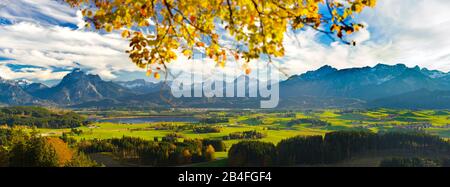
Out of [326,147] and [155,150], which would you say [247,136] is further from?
[155,150]

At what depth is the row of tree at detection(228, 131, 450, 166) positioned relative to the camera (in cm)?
12950

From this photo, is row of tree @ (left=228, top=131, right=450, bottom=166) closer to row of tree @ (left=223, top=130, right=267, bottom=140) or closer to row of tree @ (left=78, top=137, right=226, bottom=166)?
row of tree @ (left=78, top=137, right=226, bottom=166)

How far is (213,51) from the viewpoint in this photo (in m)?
9.02

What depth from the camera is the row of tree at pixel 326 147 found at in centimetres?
12950

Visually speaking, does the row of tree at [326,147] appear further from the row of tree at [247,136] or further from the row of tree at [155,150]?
the row of tree at [247,136]

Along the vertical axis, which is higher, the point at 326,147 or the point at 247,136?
the point at 326,147

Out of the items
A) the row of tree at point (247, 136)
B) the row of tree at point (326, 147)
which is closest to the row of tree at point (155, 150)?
the row of tree at point (326, 147)

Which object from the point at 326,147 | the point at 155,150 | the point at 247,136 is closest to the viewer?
the point at 326,147

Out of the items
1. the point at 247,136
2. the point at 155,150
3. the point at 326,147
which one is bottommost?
the point at 155,150

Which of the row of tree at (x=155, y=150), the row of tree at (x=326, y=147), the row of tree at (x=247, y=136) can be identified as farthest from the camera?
the row of tree at (x=247, y=136)

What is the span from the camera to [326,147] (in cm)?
13725

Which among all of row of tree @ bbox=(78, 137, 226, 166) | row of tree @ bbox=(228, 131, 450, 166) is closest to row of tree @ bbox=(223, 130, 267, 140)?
Result: row of tree @ bbox=(78, 137, 226, 166)

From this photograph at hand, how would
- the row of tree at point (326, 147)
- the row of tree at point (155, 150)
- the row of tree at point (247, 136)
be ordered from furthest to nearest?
1. the row of tree at point (247, 136)
2. the row of tree at point (155, 150)
3. the row of tree at point (326, 147)

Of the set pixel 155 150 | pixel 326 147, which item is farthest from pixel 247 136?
pixel 155 150
